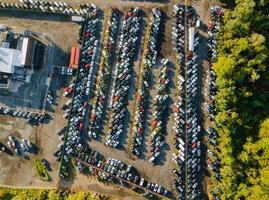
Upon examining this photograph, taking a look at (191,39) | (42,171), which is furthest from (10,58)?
(191,39)

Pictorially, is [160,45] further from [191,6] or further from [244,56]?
[244,56]

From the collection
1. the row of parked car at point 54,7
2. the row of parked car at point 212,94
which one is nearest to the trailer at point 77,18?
the row of parked car at point 54,7

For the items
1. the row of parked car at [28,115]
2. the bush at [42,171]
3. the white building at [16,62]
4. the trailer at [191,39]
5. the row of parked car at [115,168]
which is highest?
the trailer at [191,39]

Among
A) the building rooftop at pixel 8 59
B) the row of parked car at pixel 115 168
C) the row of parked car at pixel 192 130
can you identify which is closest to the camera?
the row of parked car at pixel 192 130

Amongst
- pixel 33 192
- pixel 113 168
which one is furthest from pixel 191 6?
pixel 33 192

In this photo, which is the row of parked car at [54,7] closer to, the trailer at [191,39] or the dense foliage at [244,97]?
the trailer at [191,39]

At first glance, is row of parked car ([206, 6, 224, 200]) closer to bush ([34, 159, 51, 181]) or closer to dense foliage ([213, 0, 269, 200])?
dense foliage ([213, 0, 269, 200])

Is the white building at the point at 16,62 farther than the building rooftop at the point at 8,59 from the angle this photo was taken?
Yes
